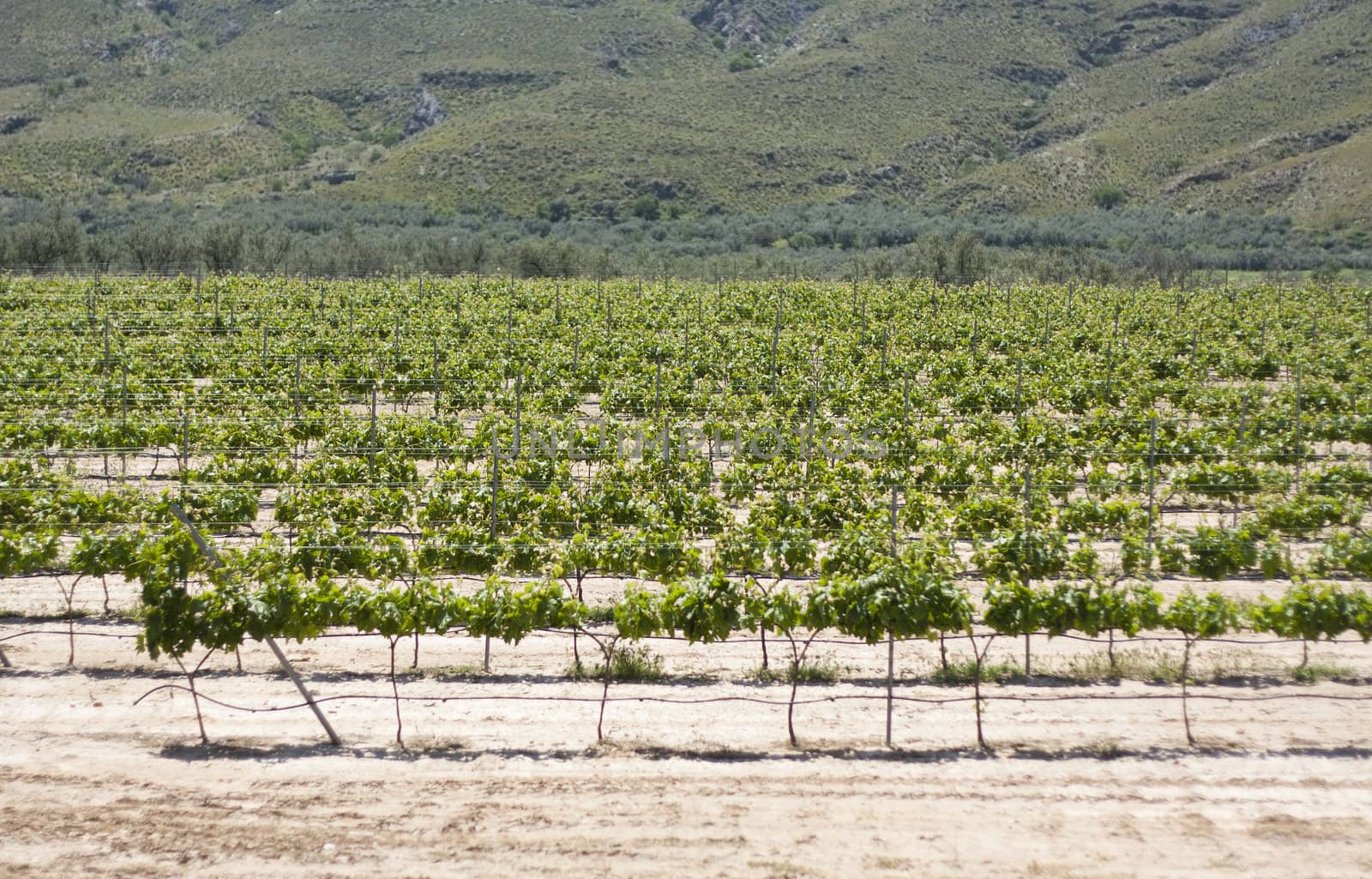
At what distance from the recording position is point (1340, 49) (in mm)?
70438

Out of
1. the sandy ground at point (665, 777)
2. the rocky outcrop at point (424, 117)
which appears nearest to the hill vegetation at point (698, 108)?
the rocky outcrop at point (424, 117)

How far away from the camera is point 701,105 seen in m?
77.8

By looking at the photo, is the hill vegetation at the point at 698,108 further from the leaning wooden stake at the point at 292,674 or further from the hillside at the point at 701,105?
the leaning wooden stake at the point at 292,674

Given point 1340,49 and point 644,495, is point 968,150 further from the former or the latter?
point 644,495

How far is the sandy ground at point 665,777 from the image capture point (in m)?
6.94

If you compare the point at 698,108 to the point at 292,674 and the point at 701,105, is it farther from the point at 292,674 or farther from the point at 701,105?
the point at 292,674

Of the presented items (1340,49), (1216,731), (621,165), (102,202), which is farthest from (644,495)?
(1340,49)

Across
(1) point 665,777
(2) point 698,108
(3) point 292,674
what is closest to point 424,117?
(2) point 698,108

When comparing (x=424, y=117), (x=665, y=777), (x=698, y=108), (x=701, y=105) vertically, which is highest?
(x=424, y=117)

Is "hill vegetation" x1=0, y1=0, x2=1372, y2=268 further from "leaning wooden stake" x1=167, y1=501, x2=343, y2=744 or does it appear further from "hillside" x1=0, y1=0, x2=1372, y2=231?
"leaning wooden stake" x1=167, y1=501, x2=343, y2=744

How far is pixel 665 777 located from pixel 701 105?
74518 millimetres

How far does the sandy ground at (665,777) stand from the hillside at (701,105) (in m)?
58.6

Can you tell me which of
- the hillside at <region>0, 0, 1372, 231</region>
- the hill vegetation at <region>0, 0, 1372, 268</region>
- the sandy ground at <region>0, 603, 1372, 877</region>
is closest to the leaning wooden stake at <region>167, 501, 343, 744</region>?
the sandy ground at <region>0, 603, 1372, 877</region>

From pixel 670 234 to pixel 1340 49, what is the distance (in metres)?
45.8
